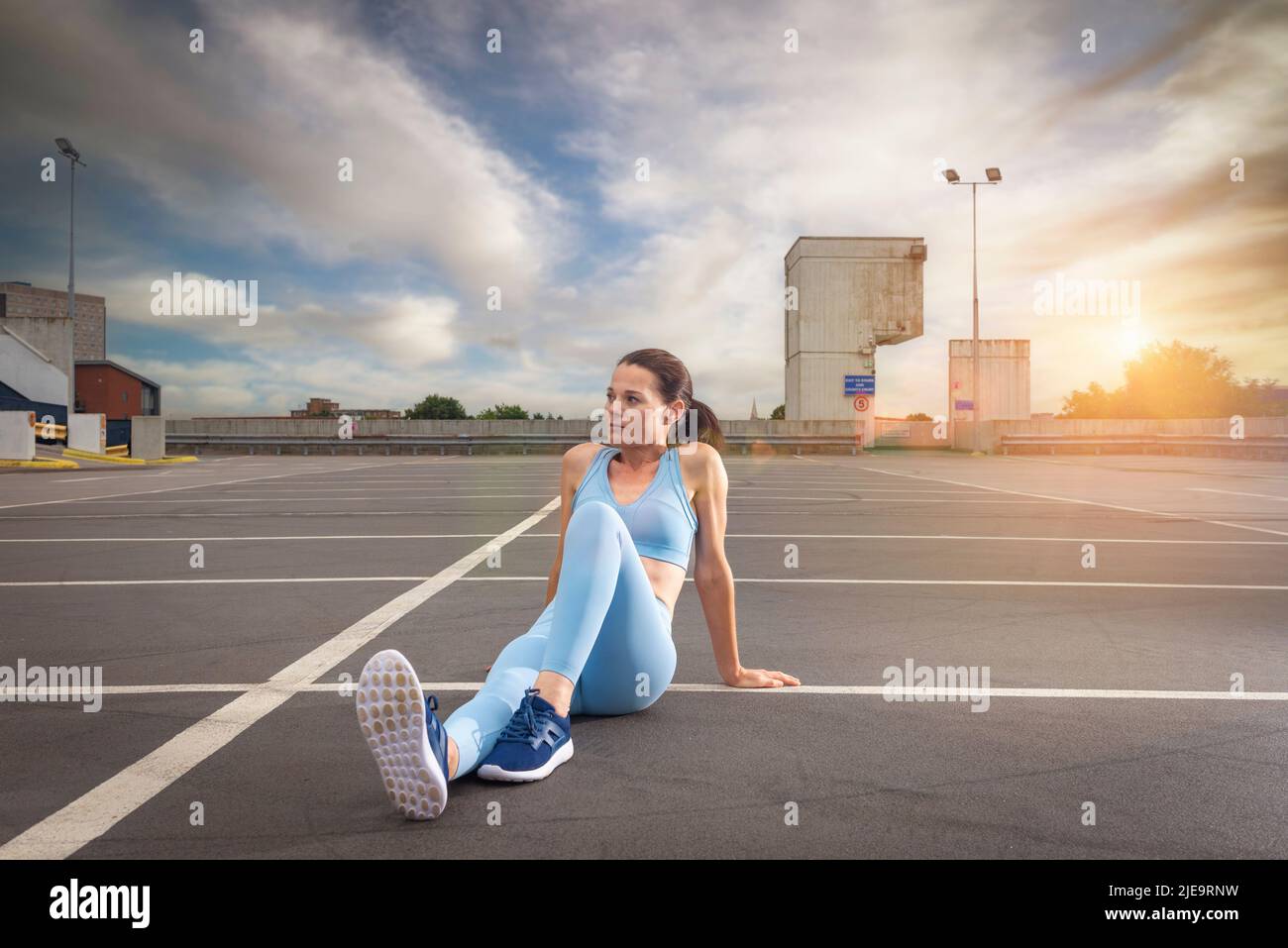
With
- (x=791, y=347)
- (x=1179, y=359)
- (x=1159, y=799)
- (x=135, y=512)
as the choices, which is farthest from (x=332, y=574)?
(x=1179, y=359)

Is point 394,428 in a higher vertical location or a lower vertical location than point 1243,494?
higher

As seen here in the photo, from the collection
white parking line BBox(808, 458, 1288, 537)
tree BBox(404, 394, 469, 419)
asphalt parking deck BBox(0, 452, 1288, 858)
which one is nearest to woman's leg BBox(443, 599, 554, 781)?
asphalt parking deck BBox(0, 452, 1288, 858)

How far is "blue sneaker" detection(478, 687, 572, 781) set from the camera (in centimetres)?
289

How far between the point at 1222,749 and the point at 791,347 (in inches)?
1945

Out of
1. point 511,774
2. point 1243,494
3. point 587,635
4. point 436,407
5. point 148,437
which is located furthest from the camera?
point 436,407

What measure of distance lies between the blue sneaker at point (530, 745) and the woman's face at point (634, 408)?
1.12m

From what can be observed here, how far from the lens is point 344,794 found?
9.30 feet

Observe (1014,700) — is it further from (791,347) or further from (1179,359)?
(1179,359)

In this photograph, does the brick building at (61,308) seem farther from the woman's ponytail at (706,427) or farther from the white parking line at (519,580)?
the woman's ponytail at (706,427)

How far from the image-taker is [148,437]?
35500 millimetres

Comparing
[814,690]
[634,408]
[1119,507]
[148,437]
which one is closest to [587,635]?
[634,408]

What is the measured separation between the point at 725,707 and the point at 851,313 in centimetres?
4662

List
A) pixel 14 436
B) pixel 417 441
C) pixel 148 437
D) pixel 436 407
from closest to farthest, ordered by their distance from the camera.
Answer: pixel 14 436, pixel 148 437, pixel 417 441, pixel 436 407

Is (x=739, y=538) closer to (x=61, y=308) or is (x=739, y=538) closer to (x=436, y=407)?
(x=436, y=407)
